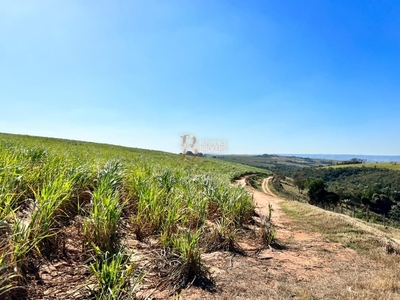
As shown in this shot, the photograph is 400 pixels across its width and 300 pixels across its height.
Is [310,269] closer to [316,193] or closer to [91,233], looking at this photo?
[91,233]

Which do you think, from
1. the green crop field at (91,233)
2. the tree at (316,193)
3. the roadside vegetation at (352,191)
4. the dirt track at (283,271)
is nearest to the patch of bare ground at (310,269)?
the dirt track at (283,271)

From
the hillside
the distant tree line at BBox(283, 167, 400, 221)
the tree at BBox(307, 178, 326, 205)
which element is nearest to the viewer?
the hillside

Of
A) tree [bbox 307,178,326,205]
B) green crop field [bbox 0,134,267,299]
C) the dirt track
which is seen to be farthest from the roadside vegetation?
green crop field [bbox 0,134,267,299]

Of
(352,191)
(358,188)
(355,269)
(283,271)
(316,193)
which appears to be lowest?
(358,188)

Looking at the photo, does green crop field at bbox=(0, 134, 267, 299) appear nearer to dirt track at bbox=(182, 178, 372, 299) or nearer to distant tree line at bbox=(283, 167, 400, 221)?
dirt track at bbox=(182, 178, 372, 299)

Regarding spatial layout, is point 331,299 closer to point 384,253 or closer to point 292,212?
point 384,253

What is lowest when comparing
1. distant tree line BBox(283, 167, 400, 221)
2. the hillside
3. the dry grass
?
distant tree line BBox(283, 167, 400, 221)

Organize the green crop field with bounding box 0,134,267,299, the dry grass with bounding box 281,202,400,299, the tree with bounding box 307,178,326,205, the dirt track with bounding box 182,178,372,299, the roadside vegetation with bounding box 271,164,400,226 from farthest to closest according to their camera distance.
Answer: the tree with bounding box 307,178,326,205, the roadside vegetation with bounding box 271,164,400,226, the dry grass with bounding box 281,202,400,299, the dirt track with bounding box 182,178,372,299, the green crop field with bounding box 0,134,267,299

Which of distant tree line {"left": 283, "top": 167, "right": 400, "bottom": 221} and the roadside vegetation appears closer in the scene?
the roadside vegetation

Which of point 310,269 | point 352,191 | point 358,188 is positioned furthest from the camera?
point 358,188

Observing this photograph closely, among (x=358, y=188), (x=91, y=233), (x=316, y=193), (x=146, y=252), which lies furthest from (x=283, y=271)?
(x=358, y=188)

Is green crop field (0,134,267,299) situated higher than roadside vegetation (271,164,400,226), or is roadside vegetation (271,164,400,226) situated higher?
green crop field (0,134,267,299)

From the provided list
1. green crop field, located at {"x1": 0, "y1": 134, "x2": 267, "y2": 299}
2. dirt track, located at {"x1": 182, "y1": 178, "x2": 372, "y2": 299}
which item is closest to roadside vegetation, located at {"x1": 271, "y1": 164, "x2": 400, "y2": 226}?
dirt track, located at {"x1": 182, "y1": 178, "x2": 372, "y2": 299}

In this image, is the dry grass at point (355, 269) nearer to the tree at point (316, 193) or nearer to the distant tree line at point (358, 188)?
the tree at point (316, 193)
